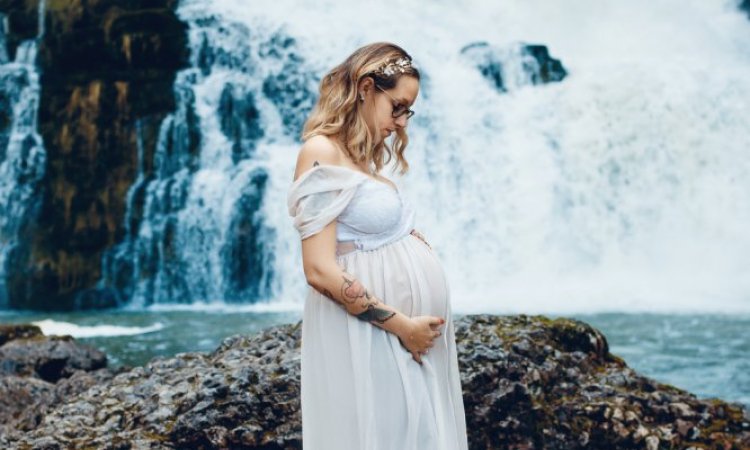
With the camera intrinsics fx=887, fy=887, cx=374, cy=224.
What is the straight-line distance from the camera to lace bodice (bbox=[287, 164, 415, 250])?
2797mm

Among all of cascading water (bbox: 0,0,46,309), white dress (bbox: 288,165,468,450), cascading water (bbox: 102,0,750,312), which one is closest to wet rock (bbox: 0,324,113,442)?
white dress (bbox: 288,165,468,450)

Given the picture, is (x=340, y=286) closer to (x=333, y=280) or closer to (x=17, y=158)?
(x=333, y=280)

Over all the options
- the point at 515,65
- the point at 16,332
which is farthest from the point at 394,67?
the point at 515,65

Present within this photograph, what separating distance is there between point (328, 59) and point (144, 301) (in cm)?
811

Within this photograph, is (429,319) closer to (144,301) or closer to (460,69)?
(144,301)

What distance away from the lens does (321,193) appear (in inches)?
110

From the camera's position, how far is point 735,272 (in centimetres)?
2042

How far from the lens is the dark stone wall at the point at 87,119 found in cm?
2220

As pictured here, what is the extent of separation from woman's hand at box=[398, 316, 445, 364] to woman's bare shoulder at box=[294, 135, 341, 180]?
57cm

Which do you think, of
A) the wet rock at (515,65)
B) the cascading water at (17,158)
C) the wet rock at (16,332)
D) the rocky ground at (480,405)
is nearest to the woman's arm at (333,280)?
the rocky ground at (480,405)

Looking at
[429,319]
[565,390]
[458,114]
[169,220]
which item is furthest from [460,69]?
[429,319]

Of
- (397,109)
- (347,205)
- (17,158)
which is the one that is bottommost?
(347,205)

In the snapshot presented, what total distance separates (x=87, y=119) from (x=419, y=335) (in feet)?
71.2

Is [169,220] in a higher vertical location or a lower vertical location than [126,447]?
higher
